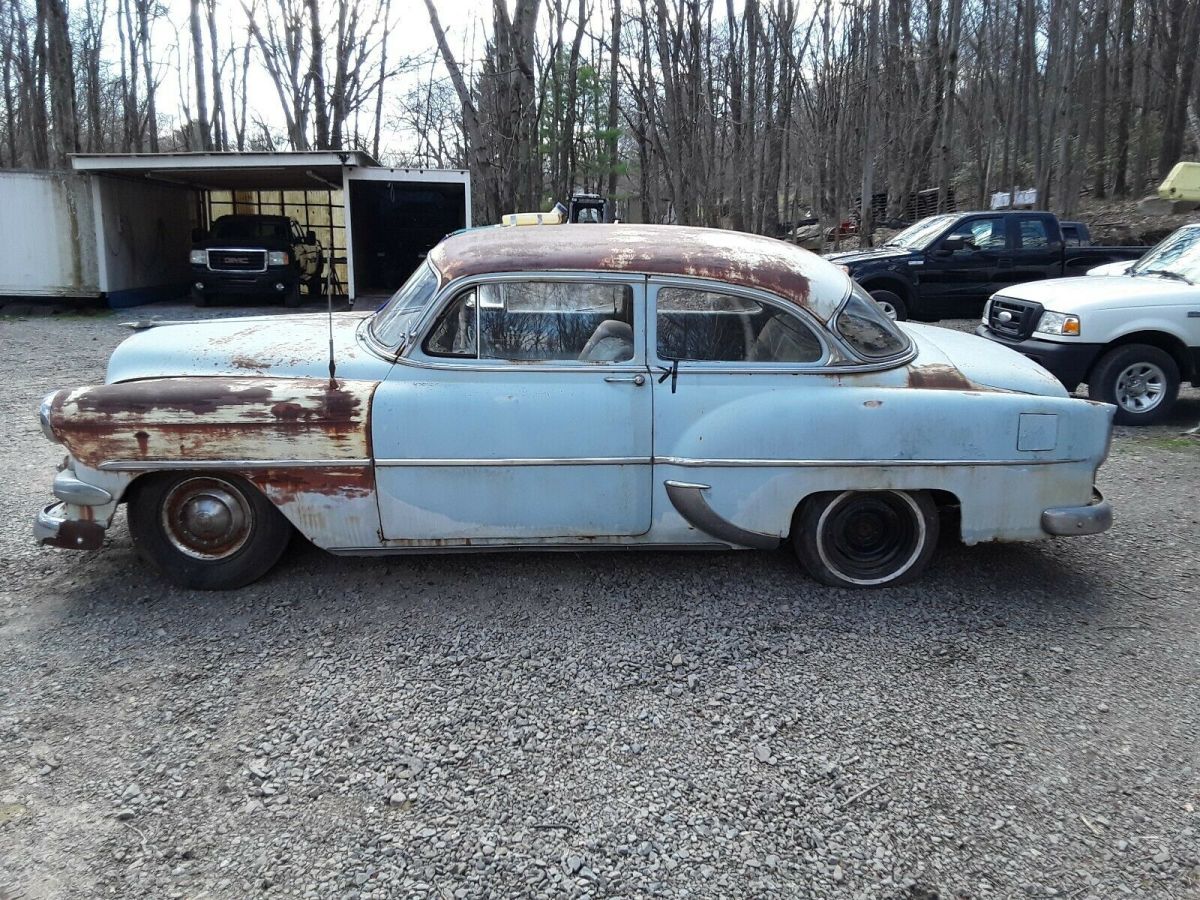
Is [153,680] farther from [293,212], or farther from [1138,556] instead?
[293,212]

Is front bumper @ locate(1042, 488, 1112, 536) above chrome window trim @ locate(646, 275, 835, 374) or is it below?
below

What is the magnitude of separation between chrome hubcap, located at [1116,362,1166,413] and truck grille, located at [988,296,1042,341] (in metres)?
0.88

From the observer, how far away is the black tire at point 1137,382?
7875mm

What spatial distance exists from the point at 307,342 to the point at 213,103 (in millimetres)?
35268

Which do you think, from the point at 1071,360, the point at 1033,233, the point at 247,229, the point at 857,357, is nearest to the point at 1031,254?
the point at 1033,233

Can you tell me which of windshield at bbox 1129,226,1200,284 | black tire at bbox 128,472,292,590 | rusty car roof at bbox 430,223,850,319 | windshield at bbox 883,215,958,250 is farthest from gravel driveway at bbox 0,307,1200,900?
windshield at bbox 883,215,958,250

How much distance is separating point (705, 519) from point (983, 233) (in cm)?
1076

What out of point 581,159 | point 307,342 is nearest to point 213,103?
point 581,159

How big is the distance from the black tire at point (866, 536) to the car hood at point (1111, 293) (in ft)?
15.1

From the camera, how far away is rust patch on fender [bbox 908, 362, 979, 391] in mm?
4223

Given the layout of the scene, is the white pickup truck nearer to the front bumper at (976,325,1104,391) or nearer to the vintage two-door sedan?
the front bumper at (976,325,1104,391)

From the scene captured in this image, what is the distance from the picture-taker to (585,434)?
4.09 m

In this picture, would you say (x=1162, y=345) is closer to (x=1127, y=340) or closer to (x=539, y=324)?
(x=1127, y=340)

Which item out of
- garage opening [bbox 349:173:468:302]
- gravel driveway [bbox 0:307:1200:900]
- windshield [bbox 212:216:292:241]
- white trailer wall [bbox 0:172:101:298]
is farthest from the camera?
garage opening [bbox 349:173:468:302]
